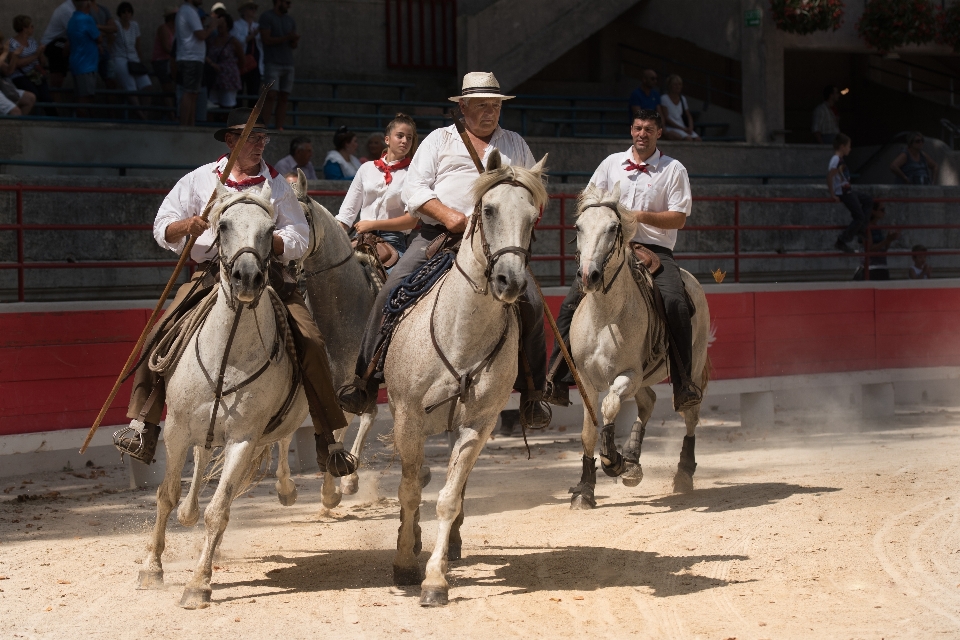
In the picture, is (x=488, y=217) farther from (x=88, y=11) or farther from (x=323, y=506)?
(x=88, y=11)

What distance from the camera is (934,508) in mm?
8422

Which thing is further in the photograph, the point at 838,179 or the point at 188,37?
the point at 838,179

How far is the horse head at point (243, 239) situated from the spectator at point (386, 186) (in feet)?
10.3

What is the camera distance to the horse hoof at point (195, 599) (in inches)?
243

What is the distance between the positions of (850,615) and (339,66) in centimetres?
1728

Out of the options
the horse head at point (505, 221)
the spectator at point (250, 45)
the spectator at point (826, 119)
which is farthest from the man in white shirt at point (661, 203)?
the spectator at point (826, 119)

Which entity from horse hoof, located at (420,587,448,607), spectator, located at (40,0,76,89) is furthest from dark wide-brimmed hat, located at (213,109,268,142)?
spectator, located at (40,0,76,89)

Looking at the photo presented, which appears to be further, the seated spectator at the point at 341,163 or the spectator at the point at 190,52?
the spectator at the point at 190,52

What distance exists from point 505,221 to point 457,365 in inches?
34.5

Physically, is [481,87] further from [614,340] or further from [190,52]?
[190,52]

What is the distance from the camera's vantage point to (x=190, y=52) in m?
16.2

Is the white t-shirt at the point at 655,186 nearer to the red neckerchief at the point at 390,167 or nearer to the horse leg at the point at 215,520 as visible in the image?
the red neckerchief at the point at 390,167

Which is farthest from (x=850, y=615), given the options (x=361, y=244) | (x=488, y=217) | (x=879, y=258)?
(x=879, y=258)

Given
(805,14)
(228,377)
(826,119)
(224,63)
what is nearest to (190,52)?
(224,63)
